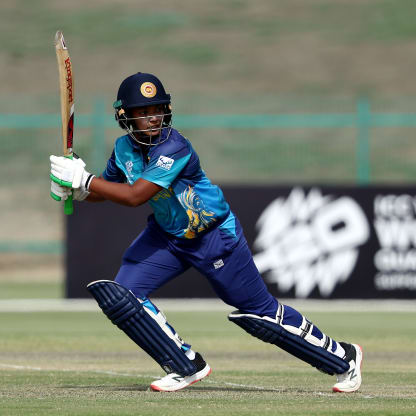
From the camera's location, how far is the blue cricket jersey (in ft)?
24.2

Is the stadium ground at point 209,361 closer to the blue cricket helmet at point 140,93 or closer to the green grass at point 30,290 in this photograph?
the blue cricket helmet at point 140,93

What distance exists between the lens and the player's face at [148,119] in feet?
24.1

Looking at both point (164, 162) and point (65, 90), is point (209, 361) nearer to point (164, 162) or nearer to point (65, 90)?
point (164, 162)

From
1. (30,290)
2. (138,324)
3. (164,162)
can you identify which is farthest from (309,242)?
(164,162)

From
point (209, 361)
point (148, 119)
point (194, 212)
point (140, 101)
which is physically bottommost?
point (209, 361)

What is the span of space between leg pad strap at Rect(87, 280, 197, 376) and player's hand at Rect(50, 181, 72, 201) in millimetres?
550

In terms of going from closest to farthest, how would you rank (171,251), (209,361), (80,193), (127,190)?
(127,190) < (80,193) < (171,251) < (209,361)

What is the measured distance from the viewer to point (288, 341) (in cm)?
748

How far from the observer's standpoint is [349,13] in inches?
1292

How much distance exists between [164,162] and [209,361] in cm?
308

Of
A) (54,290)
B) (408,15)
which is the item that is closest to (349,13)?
(408,15)

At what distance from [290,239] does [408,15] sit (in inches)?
765

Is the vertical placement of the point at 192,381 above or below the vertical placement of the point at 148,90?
below

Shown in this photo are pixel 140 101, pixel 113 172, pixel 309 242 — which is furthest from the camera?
pixel 309 242
